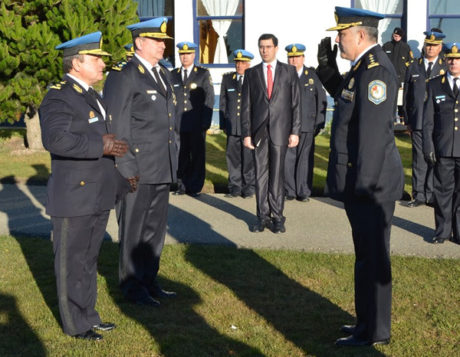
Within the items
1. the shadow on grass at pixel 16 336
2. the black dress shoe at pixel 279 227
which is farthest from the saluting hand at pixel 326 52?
the black dress shoe at pixel 279 227

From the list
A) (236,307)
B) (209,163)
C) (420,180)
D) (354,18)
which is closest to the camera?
(354,18)

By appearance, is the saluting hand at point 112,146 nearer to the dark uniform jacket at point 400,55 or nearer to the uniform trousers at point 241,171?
the uniform trousers at point 241,171

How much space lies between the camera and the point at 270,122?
8.52m

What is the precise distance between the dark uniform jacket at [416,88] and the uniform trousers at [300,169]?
1.53 meters

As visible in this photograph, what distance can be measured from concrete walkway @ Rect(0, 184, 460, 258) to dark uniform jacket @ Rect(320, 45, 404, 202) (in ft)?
9.01

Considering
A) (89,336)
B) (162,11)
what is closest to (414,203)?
(89,336)

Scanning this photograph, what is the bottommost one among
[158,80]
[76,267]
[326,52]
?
[76,267]

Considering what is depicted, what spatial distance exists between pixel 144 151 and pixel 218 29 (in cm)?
1294

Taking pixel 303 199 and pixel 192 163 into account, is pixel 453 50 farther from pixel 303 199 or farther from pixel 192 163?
pixel 192 163

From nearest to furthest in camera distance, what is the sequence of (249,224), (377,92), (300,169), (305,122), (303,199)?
1. (377,92)
2. (249,224)
3. (303,199)
4. (300,169)
5. (305,122)

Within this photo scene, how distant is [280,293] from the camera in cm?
622

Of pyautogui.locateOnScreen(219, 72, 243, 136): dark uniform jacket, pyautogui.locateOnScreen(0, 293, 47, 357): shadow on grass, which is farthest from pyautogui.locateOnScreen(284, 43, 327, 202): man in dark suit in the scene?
pyautogui.locateOnScreen(0, 293, 47, 357): shadow on grass

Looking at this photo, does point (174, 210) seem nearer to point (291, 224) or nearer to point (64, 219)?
point (291, 224)

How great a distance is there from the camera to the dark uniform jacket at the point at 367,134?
4.66 metres
